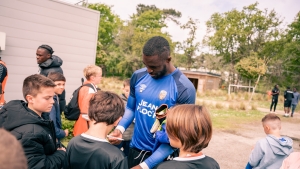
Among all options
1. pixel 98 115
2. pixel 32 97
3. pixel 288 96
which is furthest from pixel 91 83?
pixel 288 96

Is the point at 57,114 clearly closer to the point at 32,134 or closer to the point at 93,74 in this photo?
the point at 93,74

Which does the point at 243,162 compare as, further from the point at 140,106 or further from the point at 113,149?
the point at 113,149

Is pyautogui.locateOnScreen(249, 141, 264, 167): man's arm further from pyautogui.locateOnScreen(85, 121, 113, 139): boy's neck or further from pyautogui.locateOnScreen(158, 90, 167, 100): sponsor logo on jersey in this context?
pyautogui.locateOnScreen(85, 121, 113, 139): boy's neck

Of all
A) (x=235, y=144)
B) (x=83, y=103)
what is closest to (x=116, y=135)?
(x=83, y=103)

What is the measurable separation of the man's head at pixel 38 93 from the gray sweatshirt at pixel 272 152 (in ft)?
9.24

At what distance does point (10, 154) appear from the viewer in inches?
36.3

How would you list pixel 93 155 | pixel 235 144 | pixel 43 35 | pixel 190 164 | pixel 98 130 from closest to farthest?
pixel 190 164, pixel 93 155, pixel 98 130, pixel 235 144, pixel 43 35

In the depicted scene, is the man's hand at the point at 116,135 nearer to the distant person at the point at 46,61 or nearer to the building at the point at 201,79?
the distant person at the point at 46,61

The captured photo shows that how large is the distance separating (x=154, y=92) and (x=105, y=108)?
0.59m

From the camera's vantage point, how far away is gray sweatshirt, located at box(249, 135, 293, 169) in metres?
3.17

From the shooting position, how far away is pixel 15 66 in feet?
25.1

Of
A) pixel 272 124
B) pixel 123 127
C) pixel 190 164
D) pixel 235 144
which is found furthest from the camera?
pixel 235 144

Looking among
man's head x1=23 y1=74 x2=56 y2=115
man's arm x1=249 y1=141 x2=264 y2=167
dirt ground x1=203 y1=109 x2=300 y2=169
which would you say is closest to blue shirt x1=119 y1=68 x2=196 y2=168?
man's head x1=23 y1=74 x2=56 y2=115

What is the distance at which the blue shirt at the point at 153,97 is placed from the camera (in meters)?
2.33
